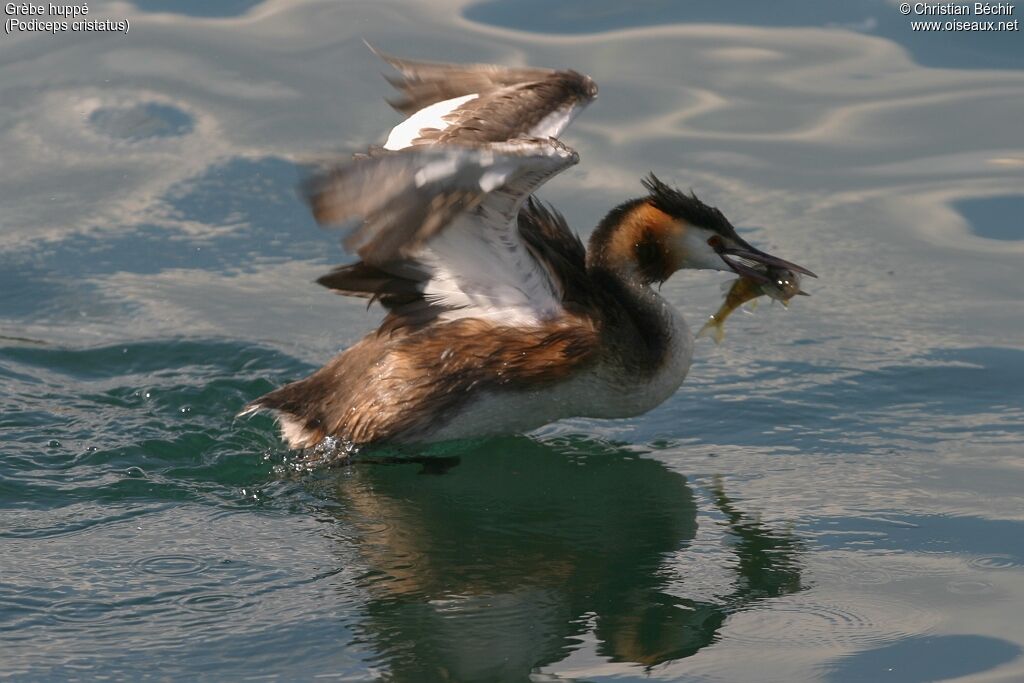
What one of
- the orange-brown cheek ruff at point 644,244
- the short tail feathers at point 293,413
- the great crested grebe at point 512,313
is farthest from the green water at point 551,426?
the orange-brown cheek ruff at point 644,244

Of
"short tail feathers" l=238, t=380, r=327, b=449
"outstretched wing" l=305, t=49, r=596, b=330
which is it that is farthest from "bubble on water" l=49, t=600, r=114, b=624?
"short tail feathers" l=238, t=380, r=327, b=449

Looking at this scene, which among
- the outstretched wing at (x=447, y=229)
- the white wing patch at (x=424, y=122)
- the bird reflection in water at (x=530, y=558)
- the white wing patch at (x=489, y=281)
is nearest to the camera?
the bird reflection in water at (x=530, y=558)

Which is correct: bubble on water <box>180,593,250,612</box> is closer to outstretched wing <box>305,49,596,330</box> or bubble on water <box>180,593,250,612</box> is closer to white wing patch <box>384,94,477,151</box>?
outstretched wing <box>305,49,596,330</box>

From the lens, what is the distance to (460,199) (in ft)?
17.9

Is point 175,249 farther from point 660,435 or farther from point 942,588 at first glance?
point 942,588

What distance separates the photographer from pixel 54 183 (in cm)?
895

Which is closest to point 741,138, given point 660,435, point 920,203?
point 920,203

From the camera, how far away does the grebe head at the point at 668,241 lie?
21.6 ft

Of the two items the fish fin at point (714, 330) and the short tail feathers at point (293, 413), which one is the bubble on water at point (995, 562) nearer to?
the fish fin at point (714, 330)

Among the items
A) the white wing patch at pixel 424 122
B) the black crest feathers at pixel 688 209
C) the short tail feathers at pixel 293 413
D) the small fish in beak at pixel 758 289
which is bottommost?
the short tail feathers at pixel 293 413

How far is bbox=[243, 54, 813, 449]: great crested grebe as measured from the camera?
630cm

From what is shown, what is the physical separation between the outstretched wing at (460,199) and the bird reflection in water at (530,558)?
2.12 feet

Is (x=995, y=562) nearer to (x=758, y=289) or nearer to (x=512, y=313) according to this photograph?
(x=758, y=289)

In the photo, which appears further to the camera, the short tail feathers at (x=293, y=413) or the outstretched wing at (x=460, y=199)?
the short tail feathers at (x=293, y=413)
